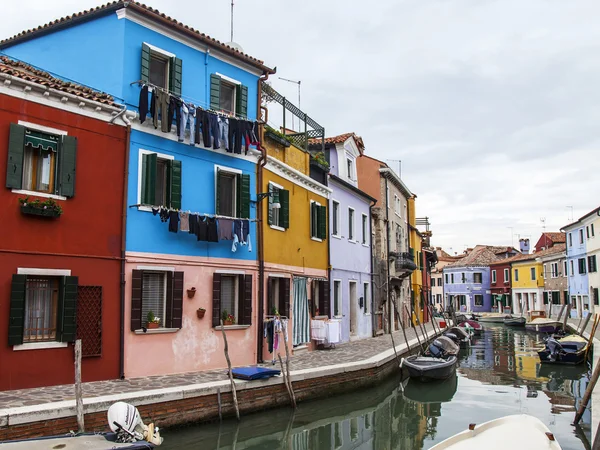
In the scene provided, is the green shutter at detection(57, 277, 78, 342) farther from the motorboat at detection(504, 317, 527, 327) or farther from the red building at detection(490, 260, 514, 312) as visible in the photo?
the red building at detection(490, 260, 514, 312)

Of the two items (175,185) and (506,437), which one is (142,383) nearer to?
(175,185)

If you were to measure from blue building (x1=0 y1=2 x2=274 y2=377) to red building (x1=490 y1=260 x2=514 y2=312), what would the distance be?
172 feet

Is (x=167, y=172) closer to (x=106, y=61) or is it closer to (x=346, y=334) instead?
(x=106, y=61)

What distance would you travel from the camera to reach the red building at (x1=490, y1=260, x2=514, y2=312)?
205 feet

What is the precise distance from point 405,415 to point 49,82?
36.9 feet

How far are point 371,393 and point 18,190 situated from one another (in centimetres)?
1047

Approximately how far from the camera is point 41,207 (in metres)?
11.2

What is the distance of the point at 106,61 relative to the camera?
13367 mm

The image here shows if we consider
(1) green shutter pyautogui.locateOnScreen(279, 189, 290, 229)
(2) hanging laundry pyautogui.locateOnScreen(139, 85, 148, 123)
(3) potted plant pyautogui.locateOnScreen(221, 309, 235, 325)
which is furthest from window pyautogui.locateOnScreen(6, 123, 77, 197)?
(1) green shutter pyautogui.locateOnScreen(279, 189, 290, 229)

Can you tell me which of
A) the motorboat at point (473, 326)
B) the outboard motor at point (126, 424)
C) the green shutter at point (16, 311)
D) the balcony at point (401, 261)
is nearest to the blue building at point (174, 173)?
the green shutter at point (16, 311)

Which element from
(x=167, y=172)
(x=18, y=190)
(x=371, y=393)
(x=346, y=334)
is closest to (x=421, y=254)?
(x=346, y=334)

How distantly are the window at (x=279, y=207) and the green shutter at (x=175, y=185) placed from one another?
3718mm

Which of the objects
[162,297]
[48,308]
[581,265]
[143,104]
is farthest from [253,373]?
[581,265]

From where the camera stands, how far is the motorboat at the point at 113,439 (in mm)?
A: 7508
